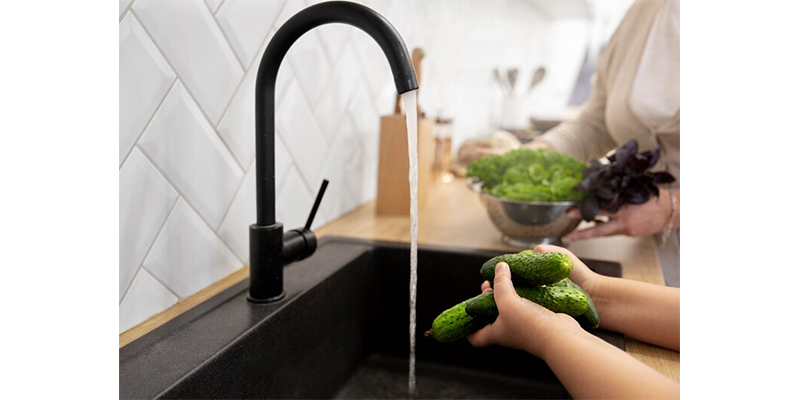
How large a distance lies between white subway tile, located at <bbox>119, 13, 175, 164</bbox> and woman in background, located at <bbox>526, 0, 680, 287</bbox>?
0.76 meters

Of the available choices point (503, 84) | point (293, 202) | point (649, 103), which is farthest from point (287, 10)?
point (503, 84)

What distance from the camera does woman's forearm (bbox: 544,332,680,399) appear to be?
486mm

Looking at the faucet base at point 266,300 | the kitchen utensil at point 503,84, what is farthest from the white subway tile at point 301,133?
the kitchen utensil at point 503,84

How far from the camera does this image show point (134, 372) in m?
0.60

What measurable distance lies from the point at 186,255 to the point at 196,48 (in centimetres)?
29

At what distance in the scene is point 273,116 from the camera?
76 cm

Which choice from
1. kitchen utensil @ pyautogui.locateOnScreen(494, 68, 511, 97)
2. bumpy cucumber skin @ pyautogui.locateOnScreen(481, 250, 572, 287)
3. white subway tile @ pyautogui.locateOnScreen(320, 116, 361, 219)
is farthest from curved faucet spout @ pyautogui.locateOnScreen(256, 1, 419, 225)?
kitchen utensil @ pyautogui.locateOnScreen(494, 68, 511, 97)

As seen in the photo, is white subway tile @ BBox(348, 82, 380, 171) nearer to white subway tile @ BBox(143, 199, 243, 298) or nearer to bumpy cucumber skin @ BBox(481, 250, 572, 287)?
white subway tile @ BBox(143, 199, 243, 298)

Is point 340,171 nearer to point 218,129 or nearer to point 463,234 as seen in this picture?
point 463,234

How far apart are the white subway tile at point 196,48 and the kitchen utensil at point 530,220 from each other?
52 cm
